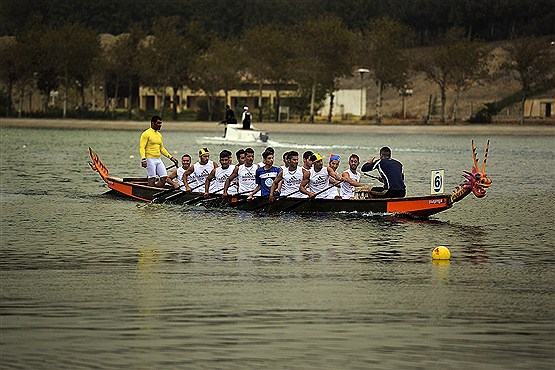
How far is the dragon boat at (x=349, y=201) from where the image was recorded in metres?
28.6

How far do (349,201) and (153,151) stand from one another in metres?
6.31

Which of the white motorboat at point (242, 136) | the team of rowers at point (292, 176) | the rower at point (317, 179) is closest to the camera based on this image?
the team of rowers at point (292, 176)

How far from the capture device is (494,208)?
35.8 m

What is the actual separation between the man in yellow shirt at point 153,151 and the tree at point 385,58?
83.9m

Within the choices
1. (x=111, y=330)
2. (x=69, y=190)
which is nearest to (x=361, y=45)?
(x=69, y=190)

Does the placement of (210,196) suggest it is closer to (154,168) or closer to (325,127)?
(154,168)

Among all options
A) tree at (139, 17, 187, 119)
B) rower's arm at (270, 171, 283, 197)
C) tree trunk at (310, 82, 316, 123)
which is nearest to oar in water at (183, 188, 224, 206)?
rower's arm at (270, 171, 283, 197)

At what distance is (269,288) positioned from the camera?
63.8ft

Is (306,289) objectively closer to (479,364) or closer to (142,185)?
(479,364)

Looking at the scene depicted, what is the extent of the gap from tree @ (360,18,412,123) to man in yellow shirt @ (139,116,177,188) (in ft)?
275

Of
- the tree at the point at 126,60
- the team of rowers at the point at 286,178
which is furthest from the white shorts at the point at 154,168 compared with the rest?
the tree at the point at 126,60

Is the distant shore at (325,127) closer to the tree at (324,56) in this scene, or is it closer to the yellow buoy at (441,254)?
the tree at (324,56)

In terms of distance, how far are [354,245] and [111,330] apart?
10446mm

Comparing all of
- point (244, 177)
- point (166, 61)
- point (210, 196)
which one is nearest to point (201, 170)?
point (210, 196)
